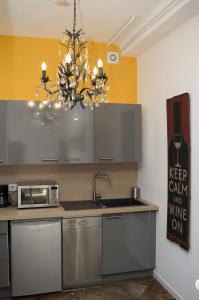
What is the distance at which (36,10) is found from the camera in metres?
3.07

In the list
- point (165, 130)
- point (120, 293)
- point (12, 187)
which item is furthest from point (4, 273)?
point (165, 130)

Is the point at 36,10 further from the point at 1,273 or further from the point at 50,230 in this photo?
the point at 1,273

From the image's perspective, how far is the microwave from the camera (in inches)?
140

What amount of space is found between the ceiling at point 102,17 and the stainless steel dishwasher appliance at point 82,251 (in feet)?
7.16

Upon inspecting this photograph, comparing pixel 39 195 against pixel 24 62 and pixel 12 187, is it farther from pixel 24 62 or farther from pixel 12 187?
Answer: pixel 24 62

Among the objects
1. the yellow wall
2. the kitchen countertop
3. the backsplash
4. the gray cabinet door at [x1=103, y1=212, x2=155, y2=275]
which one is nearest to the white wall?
the gray cabinet door at [x1=103, y1=212, x2=155, y2=275]

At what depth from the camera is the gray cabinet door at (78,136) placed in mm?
3623

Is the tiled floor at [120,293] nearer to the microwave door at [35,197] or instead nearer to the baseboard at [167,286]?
the baseboard at [167,286]

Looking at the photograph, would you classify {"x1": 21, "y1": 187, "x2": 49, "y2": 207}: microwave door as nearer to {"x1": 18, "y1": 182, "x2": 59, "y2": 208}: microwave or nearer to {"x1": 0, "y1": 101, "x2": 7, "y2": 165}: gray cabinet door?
{"x1": 18, "y1": 182, "x2": 59, "y2": 208}: microwave

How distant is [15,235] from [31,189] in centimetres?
56

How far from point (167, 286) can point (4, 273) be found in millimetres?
1789

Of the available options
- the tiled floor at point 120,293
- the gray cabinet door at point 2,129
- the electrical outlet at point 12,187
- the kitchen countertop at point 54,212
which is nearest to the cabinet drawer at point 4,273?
the tiled floor at point 120,293

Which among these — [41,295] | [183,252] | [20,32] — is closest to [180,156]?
[183,252]

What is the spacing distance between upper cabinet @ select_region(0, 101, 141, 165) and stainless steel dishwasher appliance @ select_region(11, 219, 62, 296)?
0.73 metres
